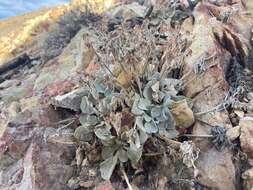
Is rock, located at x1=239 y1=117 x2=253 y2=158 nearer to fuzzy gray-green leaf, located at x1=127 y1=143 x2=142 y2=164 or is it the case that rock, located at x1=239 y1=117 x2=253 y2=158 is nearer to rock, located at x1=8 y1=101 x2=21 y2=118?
fuzzy gray-green leaf, located at x1=127 y1=143 x2=142 y2=164

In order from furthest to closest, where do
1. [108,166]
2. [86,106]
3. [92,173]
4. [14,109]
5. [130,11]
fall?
[130,11] → [14,109] → [86,106] → [92,173] → [108,166]

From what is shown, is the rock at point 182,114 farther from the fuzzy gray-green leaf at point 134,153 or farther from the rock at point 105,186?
the rock at point 105,186

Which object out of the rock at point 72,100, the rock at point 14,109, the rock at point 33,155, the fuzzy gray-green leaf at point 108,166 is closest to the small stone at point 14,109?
the rock at point 14,109

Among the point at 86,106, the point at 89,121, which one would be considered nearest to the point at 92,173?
the point at 89,121

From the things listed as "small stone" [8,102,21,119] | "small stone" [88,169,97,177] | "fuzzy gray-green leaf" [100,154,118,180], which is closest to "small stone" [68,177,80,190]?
"small stone" [88,169,97,177]

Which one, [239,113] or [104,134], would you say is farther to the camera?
[239,113]

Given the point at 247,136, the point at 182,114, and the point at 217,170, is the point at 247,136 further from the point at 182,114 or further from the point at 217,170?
the point at 182,114
